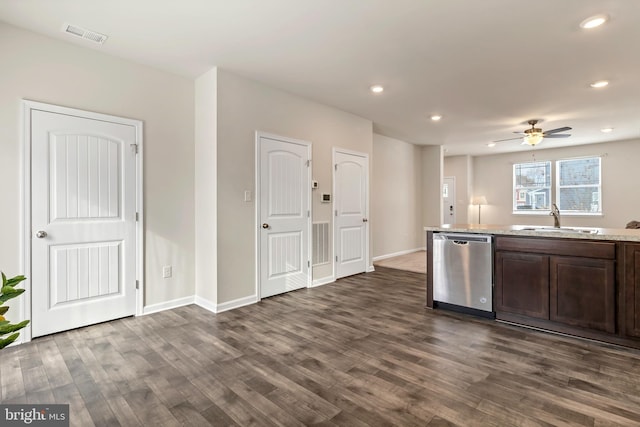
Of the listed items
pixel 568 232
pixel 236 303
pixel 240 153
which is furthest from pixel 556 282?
pixel 240 153

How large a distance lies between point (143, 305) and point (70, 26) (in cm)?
272

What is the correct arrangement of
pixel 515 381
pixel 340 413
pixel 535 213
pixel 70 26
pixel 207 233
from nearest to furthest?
pixel 340 413 → pixel 515 381 → pixel 70 26 → pixel 207 233 → pixel 535 213

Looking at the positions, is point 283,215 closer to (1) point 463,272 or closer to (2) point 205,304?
(2) point 205,304

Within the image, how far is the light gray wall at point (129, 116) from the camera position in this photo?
2.76 metres

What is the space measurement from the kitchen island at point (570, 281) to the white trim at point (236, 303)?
267cm

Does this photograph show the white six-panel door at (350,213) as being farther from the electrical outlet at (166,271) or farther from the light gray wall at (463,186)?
the light gray wall at (463,186)

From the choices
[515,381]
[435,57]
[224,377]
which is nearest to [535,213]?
[435,57]

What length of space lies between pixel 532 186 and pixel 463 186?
1.73m

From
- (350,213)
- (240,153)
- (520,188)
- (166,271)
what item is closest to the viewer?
(166,271)

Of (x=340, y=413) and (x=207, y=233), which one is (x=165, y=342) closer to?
(x=207, y=233)

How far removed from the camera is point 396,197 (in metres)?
7.55

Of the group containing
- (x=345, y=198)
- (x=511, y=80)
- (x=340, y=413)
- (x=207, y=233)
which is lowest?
(x=340, y=413)

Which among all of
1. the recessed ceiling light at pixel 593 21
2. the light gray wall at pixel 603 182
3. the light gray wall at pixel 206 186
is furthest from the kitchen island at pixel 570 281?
the light gray wall at pixel 603 182

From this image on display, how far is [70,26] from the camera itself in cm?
278
